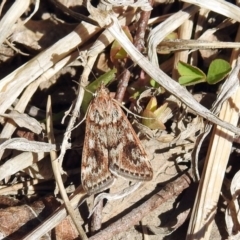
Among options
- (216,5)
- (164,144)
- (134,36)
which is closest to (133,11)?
(134,36)

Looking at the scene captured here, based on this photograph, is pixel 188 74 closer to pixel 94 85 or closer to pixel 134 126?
pixel 134 126

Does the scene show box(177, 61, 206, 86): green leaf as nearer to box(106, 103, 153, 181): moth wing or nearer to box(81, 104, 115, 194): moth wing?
box(106, 103, 153, 181): moth wing

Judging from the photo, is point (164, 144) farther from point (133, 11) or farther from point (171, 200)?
point (133, 11)

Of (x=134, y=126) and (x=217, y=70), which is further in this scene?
(x=134, y=126)

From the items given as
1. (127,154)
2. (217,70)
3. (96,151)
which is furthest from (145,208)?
(217,70)

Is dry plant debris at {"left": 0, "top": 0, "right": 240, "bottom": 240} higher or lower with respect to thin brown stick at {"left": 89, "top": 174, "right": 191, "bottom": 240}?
higher

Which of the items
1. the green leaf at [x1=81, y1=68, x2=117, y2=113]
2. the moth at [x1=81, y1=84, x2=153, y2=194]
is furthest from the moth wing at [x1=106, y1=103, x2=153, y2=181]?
the green leaf at [x1=81, y1=68, x2=117, y2=113]
